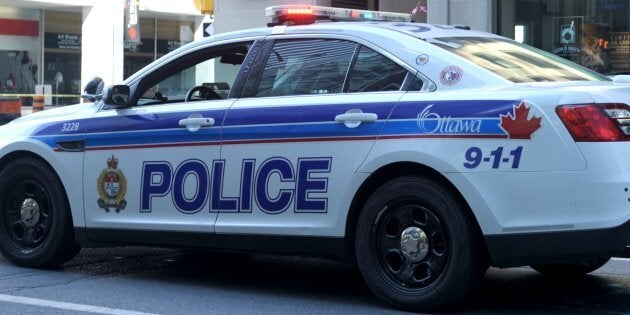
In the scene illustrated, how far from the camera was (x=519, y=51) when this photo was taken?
588 centimetres

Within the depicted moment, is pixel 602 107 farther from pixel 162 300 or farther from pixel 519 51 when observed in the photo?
pixel 162 300

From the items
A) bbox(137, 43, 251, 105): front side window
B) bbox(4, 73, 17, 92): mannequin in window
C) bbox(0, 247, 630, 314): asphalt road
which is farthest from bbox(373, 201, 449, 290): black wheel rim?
bbox(4, 73, 17, 92): mannequin in window

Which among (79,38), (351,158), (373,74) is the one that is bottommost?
(351,158)

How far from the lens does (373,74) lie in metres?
5.61

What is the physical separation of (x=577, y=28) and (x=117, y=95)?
10.2 m

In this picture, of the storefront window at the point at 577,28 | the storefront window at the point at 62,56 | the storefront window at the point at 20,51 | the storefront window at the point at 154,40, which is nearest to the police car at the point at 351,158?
the storefront window at the point at 577,28

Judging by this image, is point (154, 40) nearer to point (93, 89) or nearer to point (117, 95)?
point (93, 89)

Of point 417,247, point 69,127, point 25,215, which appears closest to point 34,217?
point 25,215

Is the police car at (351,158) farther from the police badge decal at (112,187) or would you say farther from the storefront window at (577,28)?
the storefront window at (577,28)

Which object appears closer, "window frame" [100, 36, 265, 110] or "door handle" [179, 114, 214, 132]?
"door handle" [179, 114, 214, 132]

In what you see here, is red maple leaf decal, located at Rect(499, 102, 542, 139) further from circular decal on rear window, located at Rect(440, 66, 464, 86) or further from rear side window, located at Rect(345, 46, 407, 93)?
rear side window, located at Rect(345, 46, 407, 93)

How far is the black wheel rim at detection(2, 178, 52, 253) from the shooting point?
6.84 m

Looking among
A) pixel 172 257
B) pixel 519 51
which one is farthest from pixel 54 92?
pixel 519 51

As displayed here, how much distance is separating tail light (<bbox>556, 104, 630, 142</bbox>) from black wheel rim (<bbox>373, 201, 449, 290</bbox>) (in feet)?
2.76
